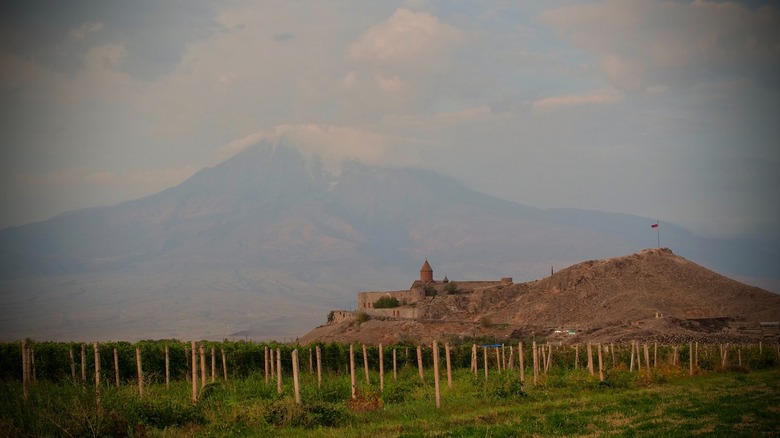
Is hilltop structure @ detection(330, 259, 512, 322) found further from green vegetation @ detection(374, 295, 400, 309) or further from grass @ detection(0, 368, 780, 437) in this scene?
grass @ detection(0, 368, 780, 437)

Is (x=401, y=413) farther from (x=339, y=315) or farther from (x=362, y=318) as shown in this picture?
(x=339, y=315)

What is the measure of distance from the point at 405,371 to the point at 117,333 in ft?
444

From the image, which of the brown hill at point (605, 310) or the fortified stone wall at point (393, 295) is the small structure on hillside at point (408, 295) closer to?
the fortified stone wall at point (393, 295)

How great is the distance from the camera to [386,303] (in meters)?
91.1

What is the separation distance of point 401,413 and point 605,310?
5425 centimetres

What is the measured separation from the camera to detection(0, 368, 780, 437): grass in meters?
13.8

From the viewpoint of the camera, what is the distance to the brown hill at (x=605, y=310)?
5791 centimetres

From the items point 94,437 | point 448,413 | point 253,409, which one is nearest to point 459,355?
point 448,413

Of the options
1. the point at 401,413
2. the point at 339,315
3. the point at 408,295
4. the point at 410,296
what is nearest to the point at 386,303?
the point at 410,296

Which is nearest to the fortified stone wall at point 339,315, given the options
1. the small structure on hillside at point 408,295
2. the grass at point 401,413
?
the small structure on hillside at point 408,295

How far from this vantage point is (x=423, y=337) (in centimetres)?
6194

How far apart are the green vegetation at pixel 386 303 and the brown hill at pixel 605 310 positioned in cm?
486

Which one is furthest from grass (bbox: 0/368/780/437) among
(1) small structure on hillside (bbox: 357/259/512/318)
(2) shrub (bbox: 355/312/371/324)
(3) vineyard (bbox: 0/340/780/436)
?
(1) small structure on hillside (bbox: 357/259/512/318)

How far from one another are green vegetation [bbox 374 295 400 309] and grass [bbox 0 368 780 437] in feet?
226
